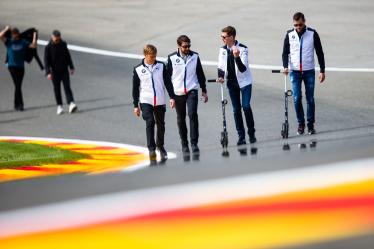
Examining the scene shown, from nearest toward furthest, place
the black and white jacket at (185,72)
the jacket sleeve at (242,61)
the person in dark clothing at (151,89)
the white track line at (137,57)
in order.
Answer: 1. the person in dark clothing at (151,89)
2. the jacket sleeve at (242,61)
3. the black and white jacket at (185,72)
4. the white track line at (137,57)

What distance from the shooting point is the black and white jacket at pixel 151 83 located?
12992mm

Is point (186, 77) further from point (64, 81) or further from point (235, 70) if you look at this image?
point (64, 81)

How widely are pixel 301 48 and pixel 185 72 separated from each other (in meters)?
1.86

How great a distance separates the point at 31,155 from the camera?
14719 millimetres

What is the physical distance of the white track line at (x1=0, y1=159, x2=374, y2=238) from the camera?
2.38 m

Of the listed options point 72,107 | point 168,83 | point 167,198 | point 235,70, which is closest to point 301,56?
point 235,70

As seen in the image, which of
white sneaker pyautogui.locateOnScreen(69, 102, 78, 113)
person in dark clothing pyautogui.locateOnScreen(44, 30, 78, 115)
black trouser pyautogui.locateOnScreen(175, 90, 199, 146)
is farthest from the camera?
white sneaker pyautogui.locateOnScreen(69, 102, 78, 113)

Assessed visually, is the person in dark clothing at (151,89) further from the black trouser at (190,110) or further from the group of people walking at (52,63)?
the group of people walking at (52,63)

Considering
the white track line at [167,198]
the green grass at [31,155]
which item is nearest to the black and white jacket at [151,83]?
the green grass at [31,155]

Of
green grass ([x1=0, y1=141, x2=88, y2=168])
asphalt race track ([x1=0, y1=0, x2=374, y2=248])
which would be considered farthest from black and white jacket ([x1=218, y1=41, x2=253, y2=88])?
green grass ([x1=0, y1=141, x2=88, y2=168])

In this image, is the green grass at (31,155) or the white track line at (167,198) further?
the green grass at (31,155)

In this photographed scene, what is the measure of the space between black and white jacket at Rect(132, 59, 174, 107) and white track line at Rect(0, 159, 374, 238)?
10457mm

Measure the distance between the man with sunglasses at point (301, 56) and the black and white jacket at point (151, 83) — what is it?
1840 mm

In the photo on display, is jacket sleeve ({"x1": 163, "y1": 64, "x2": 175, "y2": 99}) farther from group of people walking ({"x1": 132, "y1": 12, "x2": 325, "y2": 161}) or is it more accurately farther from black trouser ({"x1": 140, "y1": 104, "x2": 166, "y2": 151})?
black trouser ({"x1": 140, "y1": 104, "x2": 166, "y2": 151})
